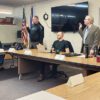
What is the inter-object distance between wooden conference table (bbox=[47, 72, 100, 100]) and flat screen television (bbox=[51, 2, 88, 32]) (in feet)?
13.8

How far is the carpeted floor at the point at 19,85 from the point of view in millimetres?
3217

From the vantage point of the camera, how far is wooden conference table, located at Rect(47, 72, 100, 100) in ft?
3.91

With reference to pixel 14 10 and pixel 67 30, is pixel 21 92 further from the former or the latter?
pixel 14 10

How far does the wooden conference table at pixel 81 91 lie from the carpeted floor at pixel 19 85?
1.86 meters

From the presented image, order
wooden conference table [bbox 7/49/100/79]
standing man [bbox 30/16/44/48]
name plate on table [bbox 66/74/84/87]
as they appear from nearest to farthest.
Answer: name plate on table [bbox 66/74/84/87] < wooden conference table [bbox 7/49/100/79] < standing man [bbox 30/16/44/48]

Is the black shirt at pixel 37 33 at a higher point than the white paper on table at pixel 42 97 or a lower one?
higher

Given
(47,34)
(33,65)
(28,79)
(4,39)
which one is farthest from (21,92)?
(4,39)

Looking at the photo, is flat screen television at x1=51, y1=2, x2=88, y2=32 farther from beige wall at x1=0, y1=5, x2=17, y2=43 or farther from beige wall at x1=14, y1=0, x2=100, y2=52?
beige wall at x1=0, y1=5, x2=17, y2=43

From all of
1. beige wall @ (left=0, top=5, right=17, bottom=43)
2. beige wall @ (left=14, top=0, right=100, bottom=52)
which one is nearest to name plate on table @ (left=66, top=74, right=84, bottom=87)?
beige wall @ (left=14, top=0, right=100, bottom=52)

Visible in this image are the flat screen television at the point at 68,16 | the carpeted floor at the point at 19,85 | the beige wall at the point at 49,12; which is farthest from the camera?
the flat screen television at the point at 68,16

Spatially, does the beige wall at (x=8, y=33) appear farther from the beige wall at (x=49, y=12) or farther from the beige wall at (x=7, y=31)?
the beige wall at (x=49, y=12)

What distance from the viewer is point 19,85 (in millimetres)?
3752

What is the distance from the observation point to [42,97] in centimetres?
114

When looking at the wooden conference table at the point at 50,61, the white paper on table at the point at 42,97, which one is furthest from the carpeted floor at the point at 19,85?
the white paper on table at the point at 42,97
